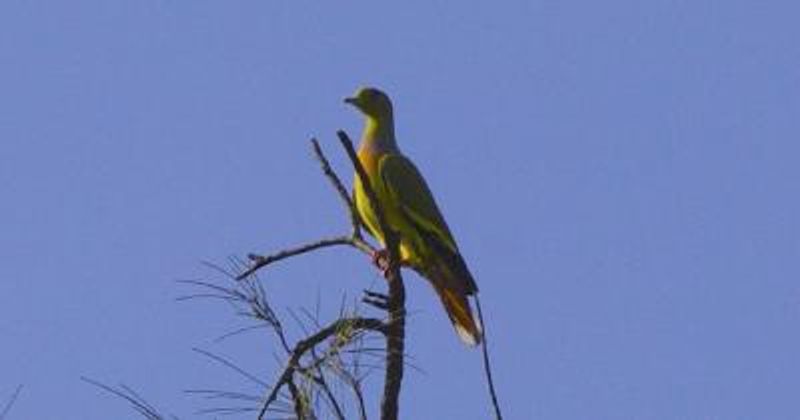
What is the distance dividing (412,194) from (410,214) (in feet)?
0.43

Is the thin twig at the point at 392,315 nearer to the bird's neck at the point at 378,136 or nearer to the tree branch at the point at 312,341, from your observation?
the tree branch at the point at 312,341

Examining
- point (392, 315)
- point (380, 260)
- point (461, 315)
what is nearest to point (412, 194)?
point (461, 315)

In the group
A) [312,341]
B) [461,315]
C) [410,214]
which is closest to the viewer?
[312,341]

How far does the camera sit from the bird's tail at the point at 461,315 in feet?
25.9

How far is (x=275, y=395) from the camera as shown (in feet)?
13.1

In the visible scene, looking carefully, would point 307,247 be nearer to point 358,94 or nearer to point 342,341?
point 342,341

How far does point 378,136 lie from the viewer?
374 inches

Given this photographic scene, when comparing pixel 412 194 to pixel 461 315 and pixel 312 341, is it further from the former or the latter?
pixel 312 341

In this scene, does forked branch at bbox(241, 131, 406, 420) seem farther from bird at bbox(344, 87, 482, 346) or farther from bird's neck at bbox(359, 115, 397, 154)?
bird's neck at bbox(359, 115, 397, 154)

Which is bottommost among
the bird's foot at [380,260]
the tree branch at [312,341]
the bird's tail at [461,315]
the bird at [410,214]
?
the tree branch at [312,341]

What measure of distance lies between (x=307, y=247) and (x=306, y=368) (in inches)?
43.4

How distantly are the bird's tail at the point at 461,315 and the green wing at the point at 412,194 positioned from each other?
712mm

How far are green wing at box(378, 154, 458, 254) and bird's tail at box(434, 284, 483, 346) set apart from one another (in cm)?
71

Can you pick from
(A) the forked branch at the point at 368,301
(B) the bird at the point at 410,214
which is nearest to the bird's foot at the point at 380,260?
(A) the forked branch at the point at 368,301
